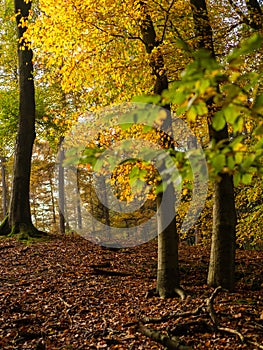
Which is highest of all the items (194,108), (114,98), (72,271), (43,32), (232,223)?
(43,32)

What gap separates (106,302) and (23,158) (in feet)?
22.6

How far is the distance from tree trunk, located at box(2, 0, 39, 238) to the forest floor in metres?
1.22

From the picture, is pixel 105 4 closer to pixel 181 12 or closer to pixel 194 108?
pixel 181 12

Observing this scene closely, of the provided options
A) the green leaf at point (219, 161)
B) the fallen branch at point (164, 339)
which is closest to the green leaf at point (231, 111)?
the green leaf at point (219, 161)

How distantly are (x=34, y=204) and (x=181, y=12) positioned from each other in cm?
2244

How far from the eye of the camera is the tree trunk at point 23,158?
12375 mm

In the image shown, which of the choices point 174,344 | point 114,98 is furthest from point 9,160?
point 174,344

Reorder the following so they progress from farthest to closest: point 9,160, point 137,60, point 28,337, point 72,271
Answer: point 9,160 < point 72,271 < point 137,60 < point 28,337

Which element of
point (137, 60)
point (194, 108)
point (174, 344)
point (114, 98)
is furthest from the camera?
point (114, 98)

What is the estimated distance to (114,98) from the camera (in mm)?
8289

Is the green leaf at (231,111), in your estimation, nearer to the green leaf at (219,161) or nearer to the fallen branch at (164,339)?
the green leaf at (219,161)

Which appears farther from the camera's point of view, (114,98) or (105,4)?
(114,98)

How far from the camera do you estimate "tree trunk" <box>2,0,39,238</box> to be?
12.4 meters

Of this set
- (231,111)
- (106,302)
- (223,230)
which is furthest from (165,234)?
(231,111)
